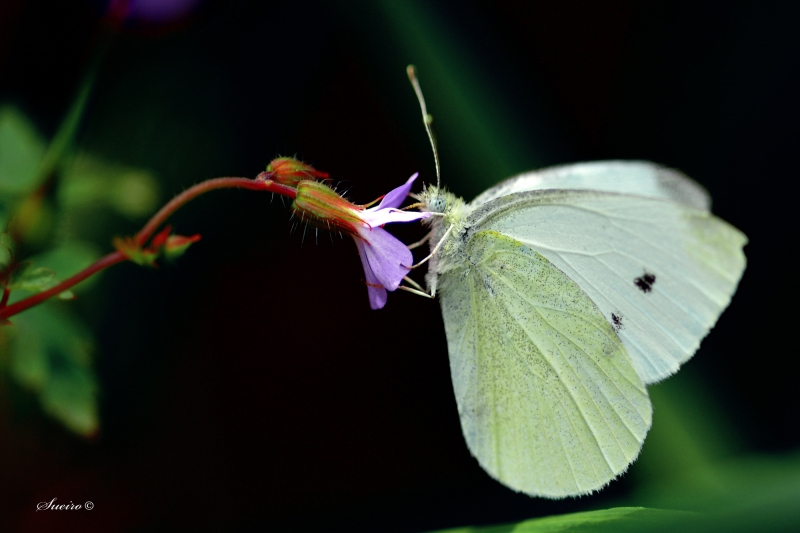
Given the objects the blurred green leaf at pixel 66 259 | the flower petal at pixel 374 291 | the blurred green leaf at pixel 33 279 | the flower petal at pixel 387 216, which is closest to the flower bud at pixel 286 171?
the flower petal at pixel 387 216

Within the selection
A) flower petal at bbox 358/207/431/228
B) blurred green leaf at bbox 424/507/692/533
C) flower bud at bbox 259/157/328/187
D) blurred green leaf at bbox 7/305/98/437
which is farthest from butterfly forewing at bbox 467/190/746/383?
blurred green leaf at bbox 7/305/98/437

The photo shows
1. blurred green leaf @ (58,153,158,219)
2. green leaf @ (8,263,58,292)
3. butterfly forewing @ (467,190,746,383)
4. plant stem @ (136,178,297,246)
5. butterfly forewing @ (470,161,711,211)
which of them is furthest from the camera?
blurred green leaf @ (58,153,158,219)

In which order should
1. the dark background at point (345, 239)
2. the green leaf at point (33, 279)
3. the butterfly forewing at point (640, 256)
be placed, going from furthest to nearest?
the dark background at point (345, 239) → the butterfly forewing at point (640, 256) → the green leaf at point (33, 279)

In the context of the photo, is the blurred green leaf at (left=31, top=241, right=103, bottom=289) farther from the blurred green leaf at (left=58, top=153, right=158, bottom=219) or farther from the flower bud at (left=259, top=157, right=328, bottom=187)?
the flower bud at (left=259, top=157, right=328, bottom=187)

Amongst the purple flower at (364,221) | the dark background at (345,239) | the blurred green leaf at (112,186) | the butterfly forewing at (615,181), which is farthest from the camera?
the dark background at (345,239)

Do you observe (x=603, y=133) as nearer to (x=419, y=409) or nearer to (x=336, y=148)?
(x=336, y=148)

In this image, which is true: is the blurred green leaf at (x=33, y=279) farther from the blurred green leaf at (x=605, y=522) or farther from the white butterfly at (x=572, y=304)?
the blurred green leaf at (x=605, y=522)
